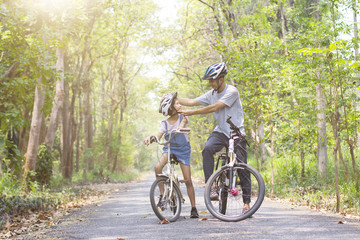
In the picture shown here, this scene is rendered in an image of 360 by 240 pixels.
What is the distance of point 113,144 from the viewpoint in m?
31.3

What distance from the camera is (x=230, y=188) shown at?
5.77 m

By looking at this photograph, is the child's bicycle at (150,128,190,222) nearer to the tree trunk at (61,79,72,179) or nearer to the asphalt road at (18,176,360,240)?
the asphalt road at (18,176,360,240)

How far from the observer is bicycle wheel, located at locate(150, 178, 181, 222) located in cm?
597

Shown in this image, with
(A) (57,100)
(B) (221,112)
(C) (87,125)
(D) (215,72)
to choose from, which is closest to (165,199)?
(B) (221,112)

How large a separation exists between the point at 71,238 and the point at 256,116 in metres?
8.07

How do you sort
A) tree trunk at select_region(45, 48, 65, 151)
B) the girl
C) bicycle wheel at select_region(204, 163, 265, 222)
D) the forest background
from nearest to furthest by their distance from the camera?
bicycle wheel at select_region(204, 163, 265, 222), the girl, the forest background, tree trunk at select_region(45, 48, 65, 151)

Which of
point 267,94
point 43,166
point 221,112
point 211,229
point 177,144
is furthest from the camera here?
point 43,166

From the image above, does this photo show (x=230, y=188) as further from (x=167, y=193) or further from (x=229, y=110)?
(x=229, y=110)

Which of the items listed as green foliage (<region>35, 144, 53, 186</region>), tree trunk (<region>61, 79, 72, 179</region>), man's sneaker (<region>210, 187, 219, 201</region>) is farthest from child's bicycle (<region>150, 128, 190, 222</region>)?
tree trunk (<region>61, 79, 72, 179</region>)

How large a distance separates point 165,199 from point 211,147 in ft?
3.58

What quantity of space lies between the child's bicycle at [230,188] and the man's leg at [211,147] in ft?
0.53

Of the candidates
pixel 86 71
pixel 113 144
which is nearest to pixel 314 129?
pixel 86 71

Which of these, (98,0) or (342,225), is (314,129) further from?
(98,0)

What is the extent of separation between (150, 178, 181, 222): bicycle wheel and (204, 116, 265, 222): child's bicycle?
69 cm
